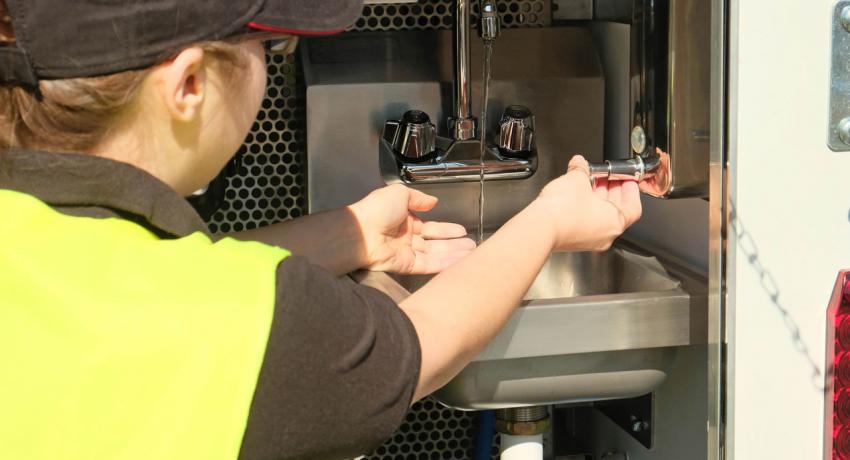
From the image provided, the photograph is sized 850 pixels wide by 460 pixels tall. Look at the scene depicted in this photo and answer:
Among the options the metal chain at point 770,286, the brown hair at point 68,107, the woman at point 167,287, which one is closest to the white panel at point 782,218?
the metal chain at point 770,286

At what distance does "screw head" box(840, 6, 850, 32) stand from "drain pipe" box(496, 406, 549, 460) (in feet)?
1.82

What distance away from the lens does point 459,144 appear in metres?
1.34

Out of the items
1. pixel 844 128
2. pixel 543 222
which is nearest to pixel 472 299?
pixel 543 222

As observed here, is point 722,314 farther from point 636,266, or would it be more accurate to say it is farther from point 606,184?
point 636,266

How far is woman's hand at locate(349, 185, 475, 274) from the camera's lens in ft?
3.84

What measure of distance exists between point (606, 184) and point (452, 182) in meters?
0.27

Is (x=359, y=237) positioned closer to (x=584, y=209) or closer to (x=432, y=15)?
(x=584, y=209)

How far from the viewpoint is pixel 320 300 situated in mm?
737

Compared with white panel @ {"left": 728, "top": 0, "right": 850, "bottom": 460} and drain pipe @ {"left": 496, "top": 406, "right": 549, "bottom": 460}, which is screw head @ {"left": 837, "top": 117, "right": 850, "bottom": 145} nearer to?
white panel @ {"left": 728, "top": 0, "right": 850, "bottom": 460}

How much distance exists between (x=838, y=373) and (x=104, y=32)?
70 cm

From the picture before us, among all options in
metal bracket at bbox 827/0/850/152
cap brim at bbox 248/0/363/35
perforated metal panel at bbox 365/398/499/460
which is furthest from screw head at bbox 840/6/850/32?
perforated metal panel at bbox 365/398/499/460

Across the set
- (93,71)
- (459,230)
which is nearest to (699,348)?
(459,230)

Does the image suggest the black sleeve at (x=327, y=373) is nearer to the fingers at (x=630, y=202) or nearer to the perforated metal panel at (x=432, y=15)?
the fingers at (x=630, y=202)

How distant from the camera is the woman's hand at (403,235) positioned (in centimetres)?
117
